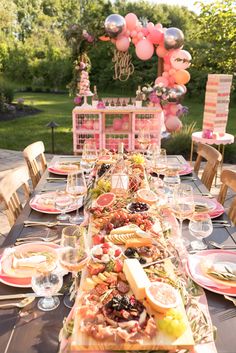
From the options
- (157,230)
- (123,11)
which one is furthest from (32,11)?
(157,230)

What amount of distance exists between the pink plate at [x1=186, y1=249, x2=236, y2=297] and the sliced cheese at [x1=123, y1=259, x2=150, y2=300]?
0.37 m

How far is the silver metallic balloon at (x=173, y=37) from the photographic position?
696 cm

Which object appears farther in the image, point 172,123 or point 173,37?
point 172,123

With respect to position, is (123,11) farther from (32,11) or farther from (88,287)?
(88,287)

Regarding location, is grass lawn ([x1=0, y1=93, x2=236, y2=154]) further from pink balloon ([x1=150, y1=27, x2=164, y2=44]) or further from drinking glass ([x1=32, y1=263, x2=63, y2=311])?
drinking glass ([x1=32, y1=263, x2=63, y2=311])

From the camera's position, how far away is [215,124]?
17.8 ft

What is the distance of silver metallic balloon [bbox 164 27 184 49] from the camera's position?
274 inches

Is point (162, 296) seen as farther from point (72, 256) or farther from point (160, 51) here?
point (160, 51)

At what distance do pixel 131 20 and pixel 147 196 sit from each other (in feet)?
18.5

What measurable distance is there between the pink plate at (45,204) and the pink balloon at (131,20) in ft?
17.6

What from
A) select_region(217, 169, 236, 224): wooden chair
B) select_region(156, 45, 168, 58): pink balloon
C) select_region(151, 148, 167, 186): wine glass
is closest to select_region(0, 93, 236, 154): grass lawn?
select_region(156, 45, 168, 58): pink balloon

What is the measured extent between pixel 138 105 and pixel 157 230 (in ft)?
15.4

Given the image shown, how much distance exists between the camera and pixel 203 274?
1.70m

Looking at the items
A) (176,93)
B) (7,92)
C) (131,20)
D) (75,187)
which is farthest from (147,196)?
(7,92)
